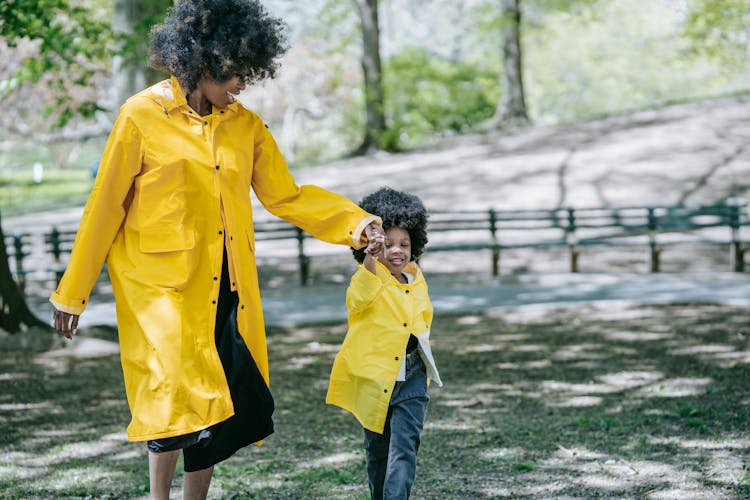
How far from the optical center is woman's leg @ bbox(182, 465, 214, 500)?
3.76 metres

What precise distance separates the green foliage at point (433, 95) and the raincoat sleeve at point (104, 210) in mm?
24739

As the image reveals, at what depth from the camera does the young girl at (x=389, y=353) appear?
3.88 metres

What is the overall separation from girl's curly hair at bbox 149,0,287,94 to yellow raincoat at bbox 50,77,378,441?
103 millimetres

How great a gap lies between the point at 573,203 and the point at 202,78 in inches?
634

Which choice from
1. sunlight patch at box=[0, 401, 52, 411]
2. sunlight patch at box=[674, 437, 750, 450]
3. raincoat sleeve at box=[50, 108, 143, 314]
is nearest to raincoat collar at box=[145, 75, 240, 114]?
raincoat sleeve at box=[50, 108, 143, 314]

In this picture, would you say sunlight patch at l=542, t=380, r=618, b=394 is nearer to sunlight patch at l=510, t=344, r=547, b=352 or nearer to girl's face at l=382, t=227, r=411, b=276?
sunlight patch at l=510, t=344, r=547, b=352

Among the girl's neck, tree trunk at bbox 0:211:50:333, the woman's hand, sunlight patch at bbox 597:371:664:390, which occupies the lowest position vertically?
sunlight patch at bbox 597:371:664:390

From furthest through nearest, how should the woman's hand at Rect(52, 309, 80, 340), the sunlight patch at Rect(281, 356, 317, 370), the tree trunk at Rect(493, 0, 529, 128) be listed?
the tree trunk at Rect(493, 0, 529, 128)
the sunlight patch at Rect(281, 356, 317, 370)
the woman's hand at Rect(52, 309, 80, 340)

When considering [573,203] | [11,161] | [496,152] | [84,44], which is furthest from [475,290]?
[11,161]

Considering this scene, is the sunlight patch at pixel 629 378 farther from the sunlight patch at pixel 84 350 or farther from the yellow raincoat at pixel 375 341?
the sunlight patch at pixel 84 350

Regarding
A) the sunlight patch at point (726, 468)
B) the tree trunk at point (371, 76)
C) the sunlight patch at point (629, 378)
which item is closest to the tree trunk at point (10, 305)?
the sunlight patch at point (629, 378)

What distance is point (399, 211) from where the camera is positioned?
13.1ft

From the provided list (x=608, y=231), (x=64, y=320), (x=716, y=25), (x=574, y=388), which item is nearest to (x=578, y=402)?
(x=574, y=388)

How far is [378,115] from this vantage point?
26.5m
